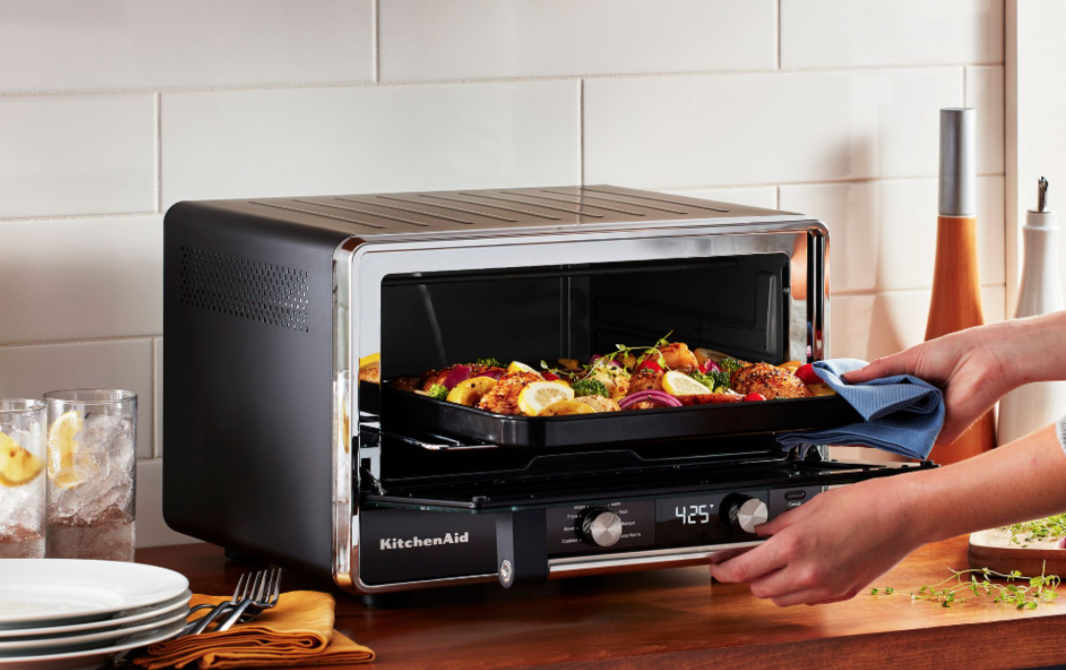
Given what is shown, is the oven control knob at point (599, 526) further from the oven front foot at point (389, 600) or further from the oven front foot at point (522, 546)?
the oven front foot at point (389, 600)

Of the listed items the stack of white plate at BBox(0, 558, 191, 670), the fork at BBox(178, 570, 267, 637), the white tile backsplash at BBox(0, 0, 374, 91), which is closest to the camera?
the stack of white plate at BBox(0, 558, 191, 670)

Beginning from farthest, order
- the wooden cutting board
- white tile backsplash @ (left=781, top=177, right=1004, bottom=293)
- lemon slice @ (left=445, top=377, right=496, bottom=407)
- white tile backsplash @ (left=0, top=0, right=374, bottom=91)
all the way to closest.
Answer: white tile backsplash @ (left=781, top=177, right=1004, bottom=293) < white tile backsplash @ (left=0, top=0, right=374, bottom=91) < the wooden cutting board < lemon slice @ (left=445, top=377, right=496, bottom=407)

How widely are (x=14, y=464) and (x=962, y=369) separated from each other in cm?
83

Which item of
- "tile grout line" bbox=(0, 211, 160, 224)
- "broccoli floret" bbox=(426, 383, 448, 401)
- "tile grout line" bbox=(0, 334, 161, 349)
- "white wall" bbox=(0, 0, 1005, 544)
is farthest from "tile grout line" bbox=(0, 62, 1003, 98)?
"broccoli floret" bbox=(426, 383, 448, 401)

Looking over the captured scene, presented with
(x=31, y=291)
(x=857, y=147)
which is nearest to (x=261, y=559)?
(x=31, y=291)

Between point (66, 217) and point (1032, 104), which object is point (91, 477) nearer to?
point (66, 217)

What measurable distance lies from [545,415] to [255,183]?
584 mm

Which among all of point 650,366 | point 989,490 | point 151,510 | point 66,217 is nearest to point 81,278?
point 66,217

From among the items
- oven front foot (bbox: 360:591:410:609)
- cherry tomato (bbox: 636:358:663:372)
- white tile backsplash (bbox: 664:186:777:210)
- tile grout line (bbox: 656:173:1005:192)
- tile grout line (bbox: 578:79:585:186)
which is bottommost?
oven front foot (bbox: 360:591:410:609)

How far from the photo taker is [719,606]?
1312 millimetres

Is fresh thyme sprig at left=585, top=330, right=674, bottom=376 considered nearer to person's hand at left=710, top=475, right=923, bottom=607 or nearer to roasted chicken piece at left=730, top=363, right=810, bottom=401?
roasted chicken piece at left=730, top=363, right=810, bottom=401

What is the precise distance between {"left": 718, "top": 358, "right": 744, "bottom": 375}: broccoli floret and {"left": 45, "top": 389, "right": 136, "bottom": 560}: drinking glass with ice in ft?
1.77

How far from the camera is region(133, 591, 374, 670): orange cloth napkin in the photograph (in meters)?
1.11

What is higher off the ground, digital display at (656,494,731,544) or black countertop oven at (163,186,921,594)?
black countertop oven at (163,186,921,594)
